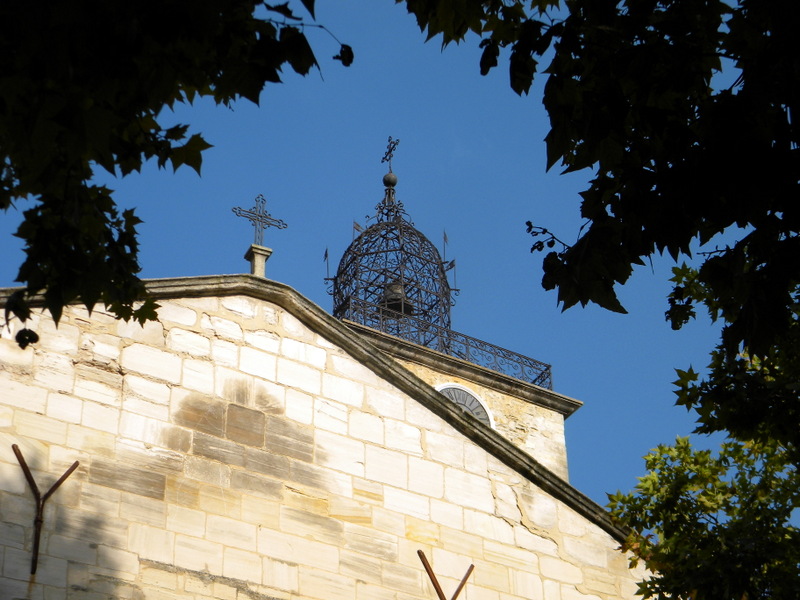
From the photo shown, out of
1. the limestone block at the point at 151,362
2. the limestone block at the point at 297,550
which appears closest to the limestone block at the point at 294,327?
the limestone block at the point at 151,362

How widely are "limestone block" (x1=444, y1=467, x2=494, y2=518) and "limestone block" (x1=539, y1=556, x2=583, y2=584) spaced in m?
0.68

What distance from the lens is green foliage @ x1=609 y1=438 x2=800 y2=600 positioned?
376 inches

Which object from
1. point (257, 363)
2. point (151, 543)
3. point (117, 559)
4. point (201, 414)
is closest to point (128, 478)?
point (151, 543)

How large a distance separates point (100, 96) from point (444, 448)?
6.89 metres

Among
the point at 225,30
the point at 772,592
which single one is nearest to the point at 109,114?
the point at 225,30

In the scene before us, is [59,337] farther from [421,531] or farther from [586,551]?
[586,551]

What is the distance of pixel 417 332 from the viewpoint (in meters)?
30.0

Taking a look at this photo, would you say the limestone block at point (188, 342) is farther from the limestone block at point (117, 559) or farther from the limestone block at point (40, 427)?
the limestone block at point (117, 559)

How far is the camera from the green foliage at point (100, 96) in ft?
18.4

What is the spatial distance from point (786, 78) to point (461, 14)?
1.77 metres

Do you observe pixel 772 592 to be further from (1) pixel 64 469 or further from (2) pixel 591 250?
(1) pixel 64 469

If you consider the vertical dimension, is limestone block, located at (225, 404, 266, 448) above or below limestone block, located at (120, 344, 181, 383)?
below

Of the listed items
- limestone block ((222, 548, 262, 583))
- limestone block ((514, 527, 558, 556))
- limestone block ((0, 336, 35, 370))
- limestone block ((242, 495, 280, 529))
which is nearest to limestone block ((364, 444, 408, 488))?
limestone block ((242, 495, 280, 529))

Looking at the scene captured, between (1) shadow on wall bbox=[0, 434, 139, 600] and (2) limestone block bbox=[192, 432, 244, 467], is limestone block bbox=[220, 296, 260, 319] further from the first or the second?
(1) shadow on wall bbox=[0, 434, 139, 600]
